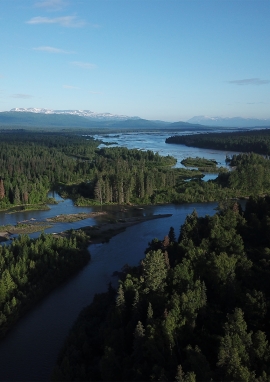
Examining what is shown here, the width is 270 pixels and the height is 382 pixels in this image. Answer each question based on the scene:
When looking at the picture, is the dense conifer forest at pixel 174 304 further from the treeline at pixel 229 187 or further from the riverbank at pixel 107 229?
the treeline at pixel 229 187

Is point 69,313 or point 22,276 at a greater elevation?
point 22,276

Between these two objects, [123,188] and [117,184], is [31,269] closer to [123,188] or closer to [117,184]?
[117,184]

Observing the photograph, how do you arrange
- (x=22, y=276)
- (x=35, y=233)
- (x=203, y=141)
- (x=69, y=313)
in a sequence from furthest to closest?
(x=203, y=141), (x=35, y=233), (x=22, y=276), (x=69, y=313)

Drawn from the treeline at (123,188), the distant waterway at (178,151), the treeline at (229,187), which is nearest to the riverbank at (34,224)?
the treeline at (123,188)

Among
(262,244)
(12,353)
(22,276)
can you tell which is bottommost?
(12,353)

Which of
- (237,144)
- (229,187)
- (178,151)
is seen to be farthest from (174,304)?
(237,144)

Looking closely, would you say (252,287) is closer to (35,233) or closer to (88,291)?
(88,291)

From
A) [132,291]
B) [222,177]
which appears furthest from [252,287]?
[222,177]

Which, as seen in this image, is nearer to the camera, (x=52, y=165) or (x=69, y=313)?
(x=69, y=313)
